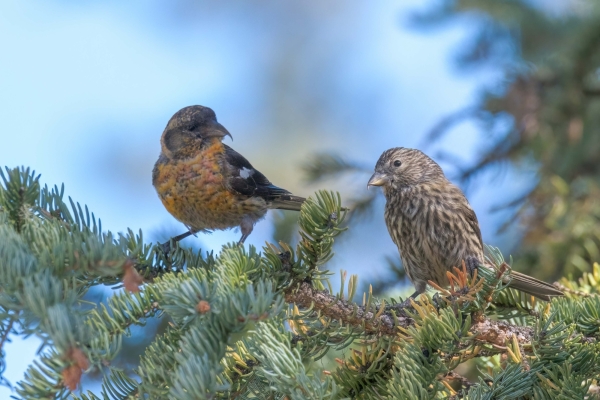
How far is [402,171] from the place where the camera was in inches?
192

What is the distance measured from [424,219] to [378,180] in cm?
45

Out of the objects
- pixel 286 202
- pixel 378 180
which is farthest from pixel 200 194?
pixel 378 180

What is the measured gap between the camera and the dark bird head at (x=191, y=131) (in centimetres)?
486

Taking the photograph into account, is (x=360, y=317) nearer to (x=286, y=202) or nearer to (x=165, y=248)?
(x=165, y=248)

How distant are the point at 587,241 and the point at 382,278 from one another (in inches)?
55.9

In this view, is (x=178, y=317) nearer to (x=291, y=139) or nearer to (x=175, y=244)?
(x=175, y=244)

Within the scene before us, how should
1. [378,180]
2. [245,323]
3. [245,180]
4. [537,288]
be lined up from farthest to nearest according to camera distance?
[245,180], [378,180], [537,288], [245,323]

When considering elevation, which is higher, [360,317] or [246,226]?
[246,226]

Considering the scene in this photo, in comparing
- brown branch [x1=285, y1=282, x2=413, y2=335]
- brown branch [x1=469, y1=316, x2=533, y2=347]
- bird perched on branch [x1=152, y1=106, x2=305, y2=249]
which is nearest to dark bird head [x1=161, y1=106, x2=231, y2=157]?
bird perched on branch [x1=152, y1=106, x2=305, y2=249]

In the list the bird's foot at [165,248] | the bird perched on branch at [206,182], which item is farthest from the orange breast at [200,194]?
the bird's foot at [165,248]

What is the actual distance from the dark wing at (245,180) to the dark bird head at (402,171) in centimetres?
73

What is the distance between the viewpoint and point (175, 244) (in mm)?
2980

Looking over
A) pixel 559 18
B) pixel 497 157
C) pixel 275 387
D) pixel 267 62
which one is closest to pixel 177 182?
pixel 497 157

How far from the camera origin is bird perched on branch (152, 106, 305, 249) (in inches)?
180
